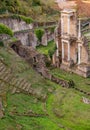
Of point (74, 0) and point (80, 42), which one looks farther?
point (74, 0)

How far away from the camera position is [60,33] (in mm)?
34594

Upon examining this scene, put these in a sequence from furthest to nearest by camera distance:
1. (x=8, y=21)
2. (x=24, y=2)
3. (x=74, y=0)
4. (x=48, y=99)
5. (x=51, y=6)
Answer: (x=74, y=0) < (x=51, y=6) < (x=24, y=2) < (x=8, y=21) < (x=48, y=99)

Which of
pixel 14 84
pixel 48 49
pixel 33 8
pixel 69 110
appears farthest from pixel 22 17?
pixel 69 110

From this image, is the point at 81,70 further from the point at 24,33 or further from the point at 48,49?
the point at 24,33

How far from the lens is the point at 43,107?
24.1m

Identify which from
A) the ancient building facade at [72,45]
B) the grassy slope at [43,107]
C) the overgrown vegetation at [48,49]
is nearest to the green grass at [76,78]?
the grassy slope at [43,107]

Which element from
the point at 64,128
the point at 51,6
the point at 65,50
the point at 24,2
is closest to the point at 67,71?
the point at 65,50

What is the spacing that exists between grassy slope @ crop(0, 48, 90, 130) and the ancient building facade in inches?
133

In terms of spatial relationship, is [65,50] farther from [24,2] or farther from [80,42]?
[24,2]

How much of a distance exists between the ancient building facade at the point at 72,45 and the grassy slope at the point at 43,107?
3.39m

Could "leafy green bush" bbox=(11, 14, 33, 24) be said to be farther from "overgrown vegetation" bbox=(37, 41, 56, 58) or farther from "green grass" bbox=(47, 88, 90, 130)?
"green grass" bbox=(47, 88, 90, 130)

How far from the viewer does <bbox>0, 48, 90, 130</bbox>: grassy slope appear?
69.2ft

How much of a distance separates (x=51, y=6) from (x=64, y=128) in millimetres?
35652

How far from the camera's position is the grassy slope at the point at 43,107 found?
69.2 feet
